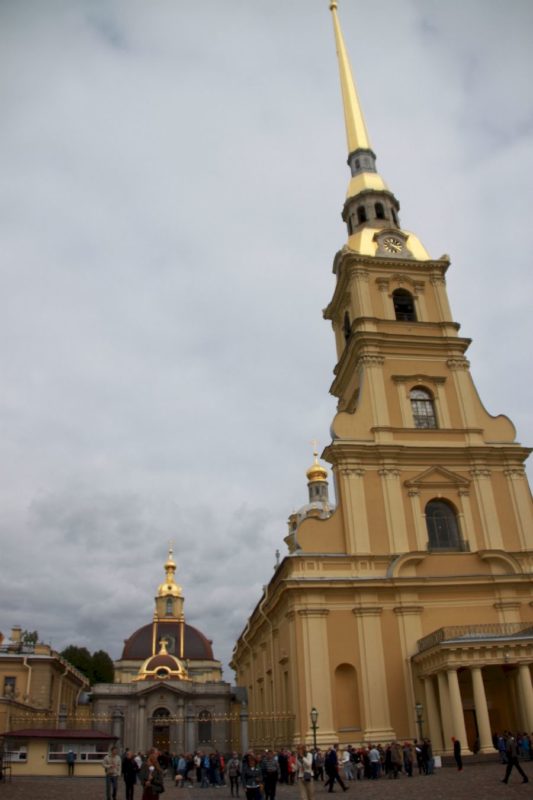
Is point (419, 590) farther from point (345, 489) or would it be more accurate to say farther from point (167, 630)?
point (167, 630)

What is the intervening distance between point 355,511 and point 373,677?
646 cm

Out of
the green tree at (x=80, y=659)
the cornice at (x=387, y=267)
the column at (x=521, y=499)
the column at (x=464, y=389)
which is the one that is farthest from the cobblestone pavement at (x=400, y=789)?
the green tree at (x=80, y=659)

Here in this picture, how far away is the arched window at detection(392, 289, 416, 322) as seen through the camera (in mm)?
35375

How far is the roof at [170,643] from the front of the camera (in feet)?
239

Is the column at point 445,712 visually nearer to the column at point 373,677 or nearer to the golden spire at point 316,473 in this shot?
the column at point 373,677

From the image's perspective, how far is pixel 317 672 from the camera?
25797 millimetres

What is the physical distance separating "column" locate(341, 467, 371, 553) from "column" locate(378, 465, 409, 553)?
0.95 metres

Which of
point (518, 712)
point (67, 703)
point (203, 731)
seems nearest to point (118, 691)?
point (67, 703)

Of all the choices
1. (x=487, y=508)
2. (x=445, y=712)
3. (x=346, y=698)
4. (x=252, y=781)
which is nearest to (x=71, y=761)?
(x=346, y=698)

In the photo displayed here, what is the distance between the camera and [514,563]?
1120 inches

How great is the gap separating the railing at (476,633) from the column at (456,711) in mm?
1223

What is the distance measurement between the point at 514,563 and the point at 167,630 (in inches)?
2169

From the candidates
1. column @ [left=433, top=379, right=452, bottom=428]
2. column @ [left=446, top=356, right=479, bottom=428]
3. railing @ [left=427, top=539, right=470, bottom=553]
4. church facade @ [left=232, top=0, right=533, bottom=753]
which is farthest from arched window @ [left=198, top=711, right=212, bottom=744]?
column @ [left=446, top=356, right=479, bottom=428]

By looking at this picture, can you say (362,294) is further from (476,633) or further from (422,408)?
(476,633)
